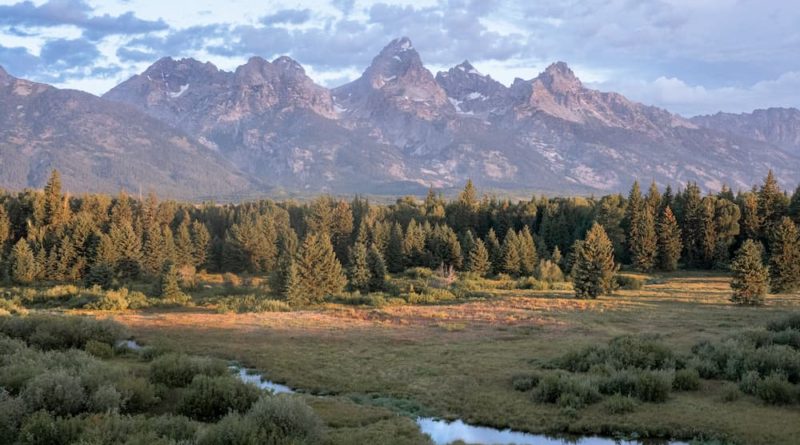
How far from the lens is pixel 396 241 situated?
93.8m

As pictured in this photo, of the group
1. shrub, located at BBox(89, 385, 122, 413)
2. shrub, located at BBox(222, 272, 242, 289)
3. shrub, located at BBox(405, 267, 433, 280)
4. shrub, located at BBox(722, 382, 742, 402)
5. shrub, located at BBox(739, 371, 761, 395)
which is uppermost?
shrub, located at BBox(89, 385, 122, 413)

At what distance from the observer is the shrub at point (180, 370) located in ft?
73.3

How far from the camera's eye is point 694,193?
95.0 meters

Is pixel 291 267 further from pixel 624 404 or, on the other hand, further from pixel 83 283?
pixel 624 404

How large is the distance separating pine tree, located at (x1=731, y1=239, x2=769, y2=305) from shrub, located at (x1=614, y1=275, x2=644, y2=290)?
17.4 meters

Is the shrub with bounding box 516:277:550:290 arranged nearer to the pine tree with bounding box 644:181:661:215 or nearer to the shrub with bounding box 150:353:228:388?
the pine tree with bounding box 644:181:661:215

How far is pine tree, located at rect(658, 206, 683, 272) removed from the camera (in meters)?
86.7

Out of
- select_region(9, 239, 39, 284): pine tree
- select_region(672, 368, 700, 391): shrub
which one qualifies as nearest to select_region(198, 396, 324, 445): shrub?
select_region(672, 368, 700, 391): shrub

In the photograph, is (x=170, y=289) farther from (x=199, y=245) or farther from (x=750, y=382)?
(x=750, y=382)

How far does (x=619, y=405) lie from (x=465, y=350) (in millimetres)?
12950

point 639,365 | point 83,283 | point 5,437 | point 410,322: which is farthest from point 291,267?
point 5,437

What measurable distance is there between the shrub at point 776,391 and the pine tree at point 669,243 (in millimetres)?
70073

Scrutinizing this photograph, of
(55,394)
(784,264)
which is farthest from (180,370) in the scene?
(784,264)

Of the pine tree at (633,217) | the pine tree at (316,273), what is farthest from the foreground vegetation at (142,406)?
the pine tree at (633,217)
